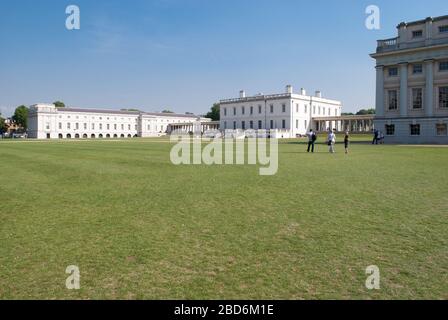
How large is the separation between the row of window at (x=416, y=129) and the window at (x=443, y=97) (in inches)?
94.6

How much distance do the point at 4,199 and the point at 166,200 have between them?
14.7 ft

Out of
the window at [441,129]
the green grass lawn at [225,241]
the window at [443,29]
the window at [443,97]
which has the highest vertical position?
the window at [443,29]

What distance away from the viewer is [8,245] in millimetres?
5828

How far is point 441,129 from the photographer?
42.3 meters

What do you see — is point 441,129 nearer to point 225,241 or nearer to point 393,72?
point 393,72

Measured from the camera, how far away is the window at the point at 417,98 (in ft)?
145

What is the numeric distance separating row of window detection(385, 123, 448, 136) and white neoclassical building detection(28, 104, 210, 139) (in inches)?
3889

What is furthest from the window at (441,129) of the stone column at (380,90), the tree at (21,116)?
the tree at (21,116)

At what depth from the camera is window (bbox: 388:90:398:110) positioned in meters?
46.1

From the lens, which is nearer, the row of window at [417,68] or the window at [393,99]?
the row of window at [417,68]

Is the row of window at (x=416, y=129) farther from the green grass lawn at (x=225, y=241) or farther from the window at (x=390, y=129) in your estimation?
the green grass lawn at (x=225, y=241)
